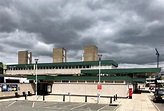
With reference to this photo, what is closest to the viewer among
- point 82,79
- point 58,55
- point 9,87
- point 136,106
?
point 136,106

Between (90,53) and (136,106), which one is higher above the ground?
(90,53)

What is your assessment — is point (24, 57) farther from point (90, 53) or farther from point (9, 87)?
A: point (9, 87)

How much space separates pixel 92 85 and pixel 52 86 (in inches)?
378

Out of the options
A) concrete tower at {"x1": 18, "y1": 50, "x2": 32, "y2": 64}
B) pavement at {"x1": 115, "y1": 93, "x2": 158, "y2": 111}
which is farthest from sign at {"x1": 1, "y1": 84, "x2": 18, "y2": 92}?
concrete tower at {"x1": 18, "y1": 50, "x2": 32, "y2": 64}

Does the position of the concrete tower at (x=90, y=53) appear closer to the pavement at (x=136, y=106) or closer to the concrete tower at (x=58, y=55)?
the concrete tower at (x=58, y=55)

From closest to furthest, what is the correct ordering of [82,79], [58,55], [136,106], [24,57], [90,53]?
[136,106] → [82,79] → [90,53] → [58,55] → [24,57]

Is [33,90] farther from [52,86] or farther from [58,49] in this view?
[58,49]

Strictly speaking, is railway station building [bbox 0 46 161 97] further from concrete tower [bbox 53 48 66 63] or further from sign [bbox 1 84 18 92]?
concrete tower [bbox 53 48 66 63]

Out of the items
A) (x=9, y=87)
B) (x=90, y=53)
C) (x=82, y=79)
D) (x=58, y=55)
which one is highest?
(x=90, y=53)

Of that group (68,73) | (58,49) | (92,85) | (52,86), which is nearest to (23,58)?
(58,49)

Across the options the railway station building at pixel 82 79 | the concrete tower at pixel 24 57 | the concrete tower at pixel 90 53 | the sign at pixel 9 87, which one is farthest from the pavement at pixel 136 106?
the concrete tower at pixel 24 57

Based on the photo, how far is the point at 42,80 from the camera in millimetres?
50125

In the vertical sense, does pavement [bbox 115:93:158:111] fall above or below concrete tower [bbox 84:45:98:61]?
below

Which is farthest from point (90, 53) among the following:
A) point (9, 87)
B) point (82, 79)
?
point (9, 87)
